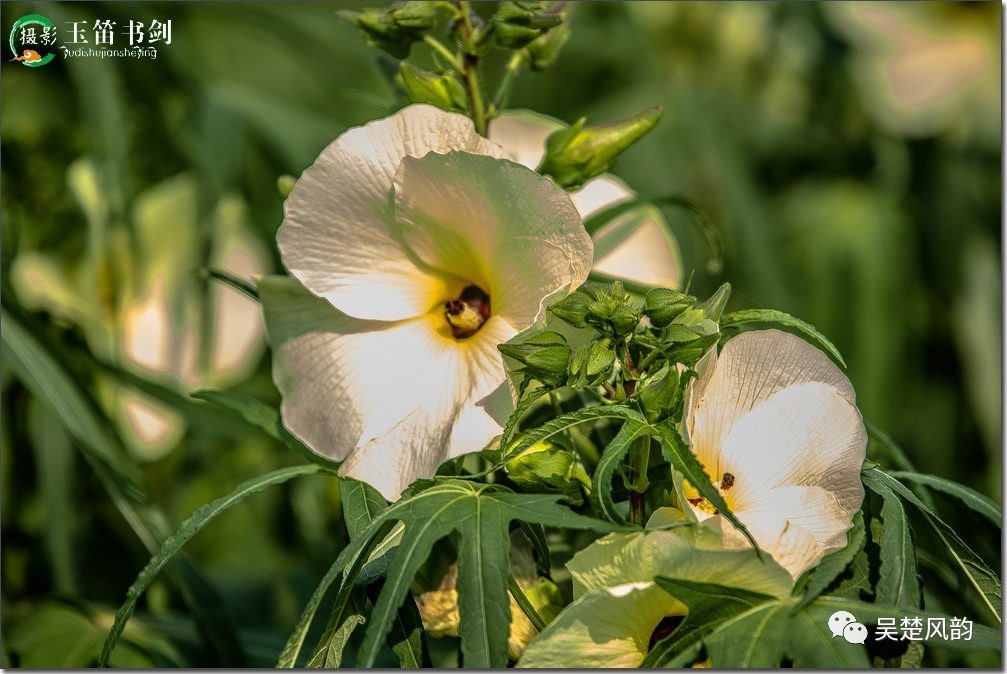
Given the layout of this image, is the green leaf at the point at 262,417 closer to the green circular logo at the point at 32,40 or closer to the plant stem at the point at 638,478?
the plant stem at the point at 638,478

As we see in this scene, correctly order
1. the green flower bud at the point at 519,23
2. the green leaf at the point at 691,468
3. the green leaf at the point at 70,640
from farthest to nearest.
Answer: the green leaf at the point at 70,640 → the green flower bud at the point at 519,23 → the green leaf at the point at 691,468

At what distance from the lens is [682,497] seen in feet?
1.30

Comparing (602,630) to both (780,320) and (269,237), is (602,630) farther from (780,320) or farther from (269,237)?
(269,237)

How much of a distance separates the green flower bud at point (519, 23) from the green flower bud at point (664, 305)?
141 millimetres

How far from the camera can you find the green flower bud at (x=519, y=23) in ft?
1.57

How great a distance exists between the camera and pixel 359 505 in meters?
0.44

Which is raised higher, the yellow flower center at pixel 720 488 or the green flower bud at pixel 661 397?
the green flower bud at pixel 661 397

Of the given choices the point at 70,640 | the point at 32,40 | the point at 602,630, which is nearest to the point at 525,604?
the point at 602,630

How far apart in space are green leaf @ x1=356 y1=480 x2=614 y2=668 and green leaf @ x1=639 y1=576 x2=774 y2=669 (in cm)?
3

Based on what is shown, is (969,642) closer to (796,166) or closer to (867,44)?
(867,44)

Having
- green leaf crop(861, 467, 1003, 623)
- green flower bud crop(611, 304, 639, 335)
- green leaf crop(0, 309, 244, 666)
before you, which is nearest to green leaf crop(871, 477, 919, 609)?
green leaf crop(861, 467, 1003, 623)

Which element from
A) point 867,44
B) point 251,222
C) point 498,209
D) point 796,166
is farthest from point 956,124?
point 498,209

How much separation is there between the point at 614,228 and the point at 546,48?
117 mm

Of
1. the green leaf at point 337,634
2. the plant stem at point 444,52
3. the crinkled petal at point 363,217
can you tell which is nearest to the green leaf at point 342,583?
A: the green leaf at point 337,634
